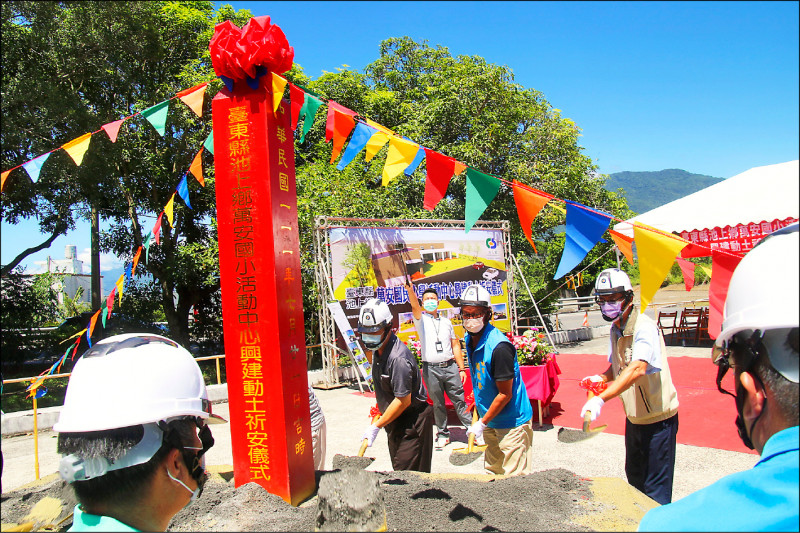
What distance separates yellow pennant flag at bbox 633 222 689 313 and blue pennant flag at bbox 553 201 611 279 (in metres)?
0.33

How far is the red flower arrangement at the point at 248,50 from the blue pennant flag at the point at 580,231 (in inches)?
97.7

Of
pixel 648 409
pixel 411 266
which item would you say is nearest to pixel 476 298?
pixel 648 409

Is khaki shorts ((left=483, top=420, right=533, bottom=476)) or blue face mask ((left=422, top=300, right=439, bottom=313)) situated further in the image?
blue face mask ((left=422, top=300, right=439, bottom=313))

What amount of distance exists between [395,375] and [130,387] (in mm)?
2405

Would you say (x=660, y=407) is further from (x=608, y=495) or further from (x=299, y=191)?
(x=299, y=191)

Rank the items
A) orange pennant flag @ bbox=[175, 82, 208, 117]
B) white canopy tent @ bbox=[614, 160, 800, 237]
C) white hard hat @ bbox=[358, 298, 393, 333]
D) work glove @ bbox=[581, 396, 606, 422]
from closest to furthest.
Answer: work glove @ bbox=[581, 396, 606, 422], white hard hat @ bbox=[358, 298, 393, 333], orange pennant flag @ bbox=[175, 82, 208, 117], white canopy tent @ bbox=[614, 160, 800, 237]

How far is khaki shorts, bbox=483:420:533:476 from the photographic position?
12.9ft

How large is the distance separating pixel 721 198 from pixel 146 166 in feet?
45.5

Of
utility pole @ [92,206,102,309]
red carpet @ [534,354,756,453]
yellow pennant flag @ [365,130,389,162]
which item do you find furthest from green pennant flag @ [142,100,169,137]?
utility pole @ [92,206,102,309]

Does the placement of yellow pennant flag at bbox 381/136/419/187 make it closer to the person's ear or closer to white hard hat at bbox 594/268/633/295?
white hard hat at bbox 594/268/633/295

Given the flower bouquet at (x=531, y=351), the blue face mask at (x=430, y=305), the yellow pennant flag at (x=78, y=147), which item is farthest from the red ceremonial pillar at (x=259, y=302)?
the flower bouquet at (x=531, y=351)

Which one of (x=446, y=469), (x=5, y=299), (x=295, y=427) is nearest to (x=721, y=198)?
(x=446, y=469)

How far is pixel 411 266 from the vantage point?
11.5 metres

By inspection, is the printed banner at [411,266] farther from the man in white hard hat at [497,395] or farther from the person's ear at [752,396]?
the person's ear at [752,396]
